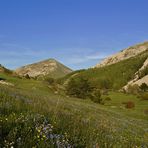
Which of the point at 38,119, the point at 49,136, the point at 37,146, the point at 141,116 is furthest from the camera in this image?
the point at 141,116

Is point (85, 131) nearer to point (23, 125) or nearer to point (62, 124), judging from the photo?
point (62, 124)

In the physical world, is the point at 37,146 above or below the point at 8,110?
below

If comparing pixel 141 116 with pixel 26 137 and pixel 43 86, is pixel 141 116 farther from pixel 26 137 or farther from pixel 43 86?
pixel 26 137

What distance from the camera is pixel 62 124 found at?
727 centimetres

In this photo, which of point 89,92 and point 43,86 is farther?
point 89,92

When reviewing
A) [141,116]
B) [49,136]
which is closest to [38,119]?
[49,136]

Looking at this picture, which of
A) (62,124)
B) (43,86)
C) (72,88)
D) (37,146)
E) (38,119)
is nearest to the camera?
(37,146)

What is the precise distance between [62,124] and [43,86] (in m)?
55.1

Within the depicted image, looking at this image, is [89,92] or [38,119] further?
[89,92]

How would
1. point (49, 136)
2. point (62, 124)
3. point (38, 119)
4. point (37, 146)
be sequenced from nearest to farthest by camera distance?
point (37, 146) < point (49, 136) < point (38, 119) < point (62, 124)

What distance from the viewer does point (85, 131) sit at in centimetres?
732

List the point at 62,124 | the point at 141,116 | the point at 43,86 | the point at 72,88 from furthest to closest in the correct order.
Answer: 1. the point at 72,88
2. the point at 43,86
3. the point at 141,116
4. the point at 62,124

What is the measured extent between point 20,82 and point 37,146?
5875 centimetres

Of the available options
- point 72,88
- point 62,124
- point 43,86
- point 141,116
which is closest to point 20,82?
point 43,86
